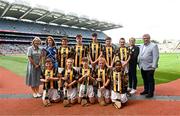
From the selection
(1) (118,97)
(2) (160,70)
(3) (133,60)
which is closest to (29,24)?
(2) (160,70)

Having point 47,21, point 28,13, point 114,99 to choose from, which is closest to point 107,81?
point 114,99

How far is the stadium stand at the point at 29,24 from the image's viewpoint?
175ft

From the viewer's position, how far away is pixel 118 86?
7695 mm

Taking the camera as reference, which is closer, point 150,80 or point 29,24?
point 150,80

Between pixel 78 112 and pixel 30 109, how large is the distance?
1.32 metres

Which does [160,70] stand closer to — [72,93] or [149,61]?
[149,61]

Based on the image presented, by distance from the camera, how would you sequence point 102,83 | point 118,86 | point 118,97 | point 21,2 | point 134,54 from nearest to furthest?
point 118,97 → point 118,86 → point 102,83 → point 134,54 → point 21,2

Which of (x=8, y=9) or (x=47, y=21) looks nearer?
(x=8, y=9)

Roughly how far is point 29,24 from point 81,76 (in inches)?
2318

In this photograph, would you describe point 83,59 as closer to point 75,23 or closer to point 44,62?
point 44,62

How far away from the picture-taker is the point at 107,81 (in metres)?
7.88

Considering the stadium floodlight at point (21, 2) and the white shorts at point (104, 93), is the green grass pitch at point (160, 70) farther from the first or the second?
the stadium floodlight at point (21, 2)

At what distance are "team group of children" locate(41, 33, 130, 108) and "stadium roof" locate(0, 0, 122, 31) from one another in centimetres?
4123

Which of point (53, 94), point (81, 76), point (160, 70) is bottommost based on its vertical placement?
point (160, 70)
